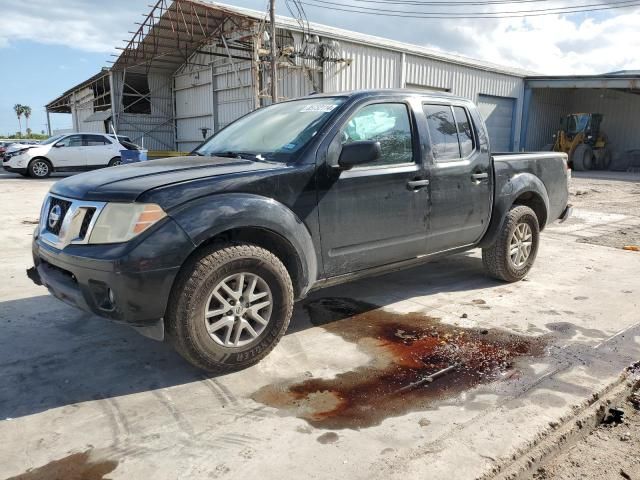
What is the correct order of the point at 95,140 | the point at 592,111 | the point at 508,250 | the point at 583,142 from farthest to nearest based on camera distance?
the point at 592,111
the point at 583,142
the point at 95,140
the point at 508,250

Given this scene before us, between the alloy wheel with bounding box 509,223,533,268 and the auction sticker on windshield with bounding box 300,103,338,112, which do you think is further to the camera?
the alloy wheel with bounding box 509,223,533,268

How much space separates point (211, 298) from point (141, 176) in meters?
0.90

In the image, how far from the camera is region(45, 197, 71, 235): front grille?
3246mm

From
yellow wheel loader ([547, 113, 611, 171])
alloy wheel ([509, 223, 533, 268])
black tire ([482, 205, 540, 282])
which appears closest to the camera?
black tire ([482, 205, 540, 282])

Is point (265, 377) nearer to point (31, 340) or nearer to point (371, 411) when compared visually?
point (371, 411)

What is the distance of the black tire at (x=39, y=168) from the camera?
58.9 ft

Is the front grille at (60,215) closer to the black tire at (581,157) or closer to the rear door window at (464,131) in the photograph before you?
the rear door window at (464,131)

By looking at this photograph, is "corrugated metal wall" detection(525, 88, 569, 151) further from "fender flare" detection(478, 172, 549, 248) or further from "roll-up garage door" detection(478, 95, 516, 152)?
"fender flare" detection(478, 172, 549, 248)

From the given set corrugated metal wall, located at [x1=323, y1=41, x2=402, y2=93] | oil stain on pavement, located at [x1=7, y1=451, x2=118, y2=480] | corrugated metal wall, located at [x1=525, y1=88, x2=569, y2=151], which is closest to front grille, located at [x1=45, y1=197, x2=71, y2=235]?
oil stain on pavement, located at [x1=7, y1=451, x2=118, y2=480]

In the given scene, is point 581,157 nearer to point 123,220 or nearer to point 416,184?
point 416,184

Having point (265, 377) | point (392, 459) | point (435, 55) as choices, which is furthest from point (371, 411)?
point (435, 55)

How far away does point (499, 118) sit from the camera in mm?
26828

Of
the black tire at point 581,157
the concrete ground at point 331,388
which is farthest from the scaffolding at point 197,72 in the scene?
the concrete ground at point 331,388

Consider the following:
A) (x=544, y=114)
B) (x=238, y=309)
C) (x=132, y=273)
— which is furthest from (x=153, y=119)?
(x=132, y=273)
